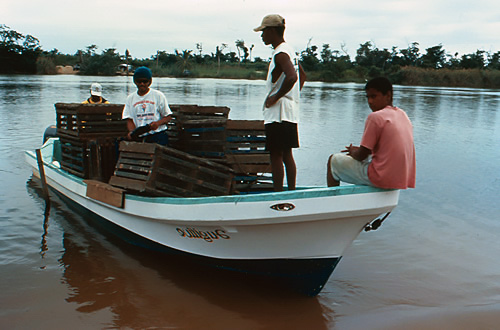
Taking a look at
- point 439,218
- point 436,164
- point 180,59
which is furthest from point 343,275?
point 180,59

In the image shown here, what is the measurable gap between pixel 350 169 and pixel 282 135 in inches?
33.5

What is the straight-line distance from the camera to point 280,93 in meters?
4.53

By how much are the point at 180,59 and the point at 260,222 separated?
97.0 metres

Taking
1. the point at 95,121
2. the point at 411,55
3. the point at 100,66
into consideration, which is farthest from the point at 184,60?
the point at 95,121

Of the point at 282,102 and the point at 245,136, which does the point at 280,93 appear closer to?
the point at 282,102

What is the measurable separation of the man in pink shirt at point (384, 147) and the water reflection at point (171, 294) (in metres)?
1.46

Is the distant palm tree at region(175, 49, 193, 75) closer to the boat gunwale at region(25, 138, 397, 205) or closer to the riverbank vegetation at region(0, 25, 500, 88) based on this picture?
the riverbank vegetation at region(0, 25, 500, 88)

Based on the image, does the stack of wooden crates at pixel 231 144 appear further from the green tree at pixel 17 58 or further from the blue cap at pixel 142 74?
the green tree at pixel 17 58

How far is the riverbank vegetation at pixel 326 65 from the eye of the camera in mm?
65625

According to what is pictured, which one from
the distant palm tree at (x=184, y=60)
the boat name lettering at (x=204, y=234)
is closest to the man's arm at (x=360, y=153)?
the boat name lettering at (x=204, y=234)

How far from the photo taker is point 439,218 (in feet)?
23.6

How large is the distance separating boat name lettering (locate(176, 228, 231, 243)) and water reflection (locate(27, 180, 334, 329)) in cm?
57

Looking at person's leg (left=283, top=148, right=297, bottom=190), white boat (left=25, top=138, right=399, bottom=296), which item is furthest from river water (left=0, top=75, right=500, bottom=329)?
person's leg (left=283, top=148, right=297, bottom=190)

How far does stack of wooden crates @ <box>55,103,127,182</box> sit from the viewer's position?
20.0 ft
